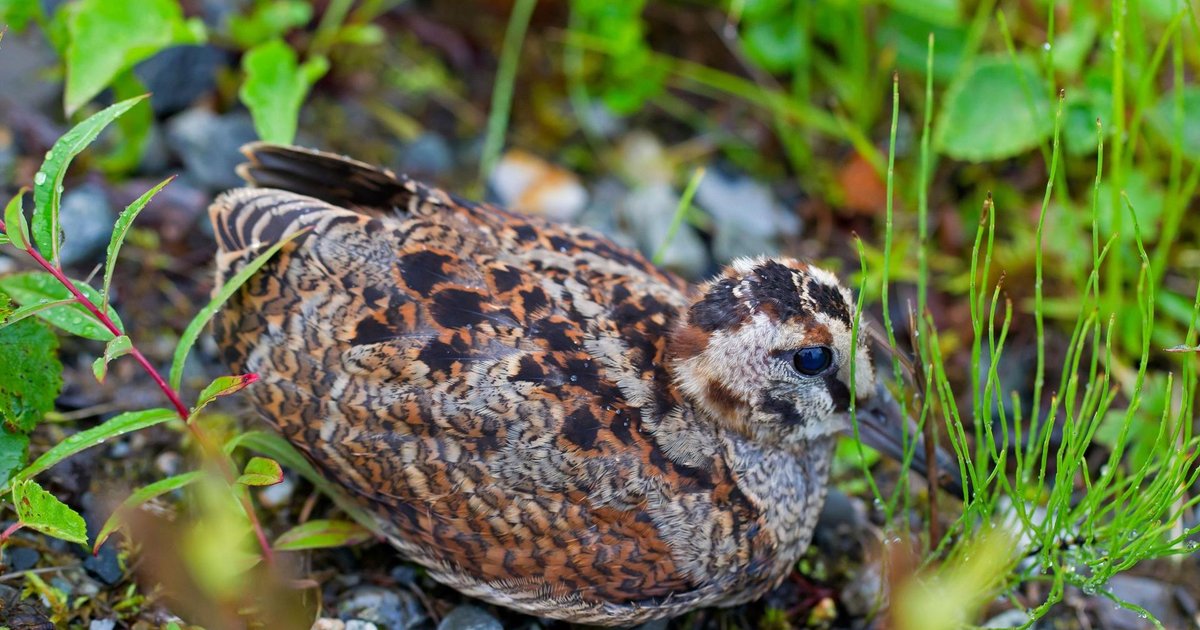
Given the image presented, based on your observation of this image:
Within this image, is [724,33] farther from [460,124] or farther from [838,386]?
[838,386]

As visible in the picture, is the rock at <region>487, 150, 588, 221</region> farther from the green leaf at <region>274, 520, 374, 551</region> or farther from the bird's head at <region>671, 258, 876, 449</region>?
the green leaf at <region>274, 520, 374, 551</region>

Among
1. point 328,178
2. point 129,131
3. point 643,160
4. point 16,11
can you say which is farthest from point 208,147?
point 643,160

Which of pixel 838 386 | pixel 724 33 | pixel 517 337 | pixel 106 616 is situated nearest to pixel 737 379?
pixel 838 386

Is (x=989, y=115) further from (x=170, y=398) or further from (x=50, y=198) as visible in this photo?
(x=50, y=198)

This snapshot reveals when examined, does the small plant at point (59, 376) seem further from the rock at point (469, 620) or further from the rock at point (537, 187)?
the rock at point (537, 187)

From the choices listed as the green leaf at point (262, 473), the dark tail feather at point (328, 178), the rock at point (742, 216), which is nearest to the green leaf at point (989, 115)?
the rock at point (742, 216)
